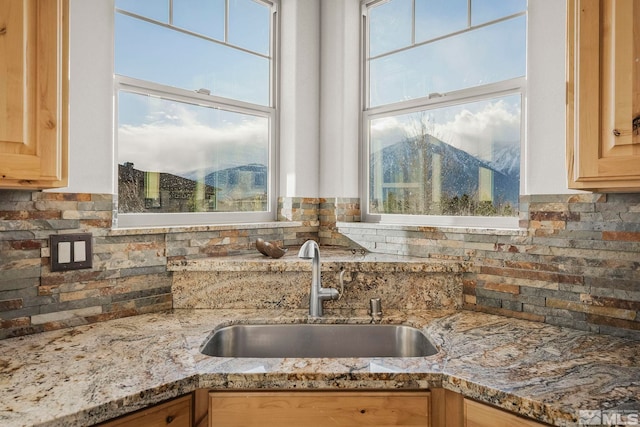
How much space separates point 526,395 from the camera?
111 centimetres

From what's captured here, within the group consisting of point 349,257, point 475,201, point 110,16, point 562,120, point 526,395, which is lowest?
point 526,395

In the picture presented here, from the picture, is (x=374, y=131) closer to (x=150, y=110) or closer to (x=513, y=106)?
(x=513, y=106)

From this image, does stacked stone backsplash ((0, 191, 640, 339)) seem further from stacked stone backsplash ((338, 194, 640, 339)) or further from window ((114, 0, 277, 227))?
window ((114, 0, 277, 227))

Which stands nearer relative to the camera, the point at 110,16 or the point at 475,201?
the point at 110,16

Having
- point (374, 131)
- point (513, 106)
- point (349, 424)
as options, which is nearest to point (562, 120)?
point (513, 106)

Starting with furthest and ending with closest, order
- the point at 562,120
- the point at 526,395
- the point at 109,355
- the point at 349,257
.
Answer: the point at 349,257, the point at 562,120, the point at 109,355, the point at 526,395

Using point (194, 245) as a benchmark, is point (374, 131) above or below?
above

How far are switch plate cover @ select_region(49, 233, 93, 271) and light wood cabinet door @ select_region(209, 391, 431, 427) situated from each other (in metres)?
0.81

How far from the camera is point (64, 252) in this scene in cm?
166

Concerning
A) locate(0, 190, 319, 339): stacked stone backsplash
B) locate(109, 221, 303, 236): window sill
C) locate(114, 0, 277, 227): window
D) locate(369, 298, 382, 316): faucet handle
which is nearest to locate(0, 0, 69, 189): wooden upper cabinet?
locate(0, 190, 319, 339): stacked stone backsplash

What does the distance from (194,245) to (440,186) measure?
124 centimetres

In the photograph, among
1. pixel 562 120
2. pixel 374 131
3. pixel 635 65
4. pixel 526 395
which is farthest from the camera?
pixel 374 131

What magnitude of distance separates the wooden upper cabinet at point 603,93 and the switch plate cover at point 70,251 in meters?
1.71

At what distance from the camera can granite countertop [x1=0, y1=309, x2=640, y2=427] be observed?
1.07 metres
